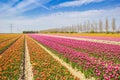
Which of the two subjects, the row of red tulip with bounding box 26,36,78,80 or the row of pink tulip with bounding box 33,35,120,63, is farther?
the row of pink tulip with bounding box 33,35,120,63

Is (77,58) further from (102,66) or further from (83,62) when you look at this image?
(102,66)

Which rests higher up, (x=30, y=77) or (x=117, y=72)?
(x=117, y=72)

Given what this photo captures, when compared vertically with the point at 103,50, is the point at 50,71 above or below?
below

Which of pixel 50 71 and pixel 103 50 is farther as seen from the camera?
pixel 103 50

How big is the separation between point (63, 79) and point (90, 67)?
2701 millimetres

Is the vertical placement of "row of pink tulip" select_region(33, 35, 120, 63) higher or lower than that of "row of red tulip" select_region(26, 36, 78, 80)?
higher

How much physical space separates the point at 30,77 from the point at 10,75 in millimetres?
1092

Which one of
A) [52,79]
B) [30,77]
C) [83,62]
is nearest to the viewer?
[52,79]

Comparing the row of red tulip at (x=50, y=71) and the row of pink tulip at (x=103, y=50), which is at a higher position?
the row of pink tulip at (x=103, y=50)

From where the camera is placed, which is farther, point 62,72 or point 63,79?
point 62,72

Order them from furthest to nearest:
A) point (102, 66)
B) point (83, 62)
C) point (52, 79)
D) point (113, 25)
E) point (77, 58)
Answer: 1. point (113, 25)
2. point (77, 58)
3. point (83, 62)
4. point (102, 66)
5. point (52, 79)

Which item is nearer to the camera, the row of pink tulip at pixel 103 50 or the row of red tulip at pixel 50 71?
the row of red tulip at pixel 50 71

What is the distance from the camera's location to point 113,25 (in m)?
91.0

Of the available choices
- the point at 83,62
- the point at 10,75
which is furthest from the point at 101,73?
the point at 10,75
